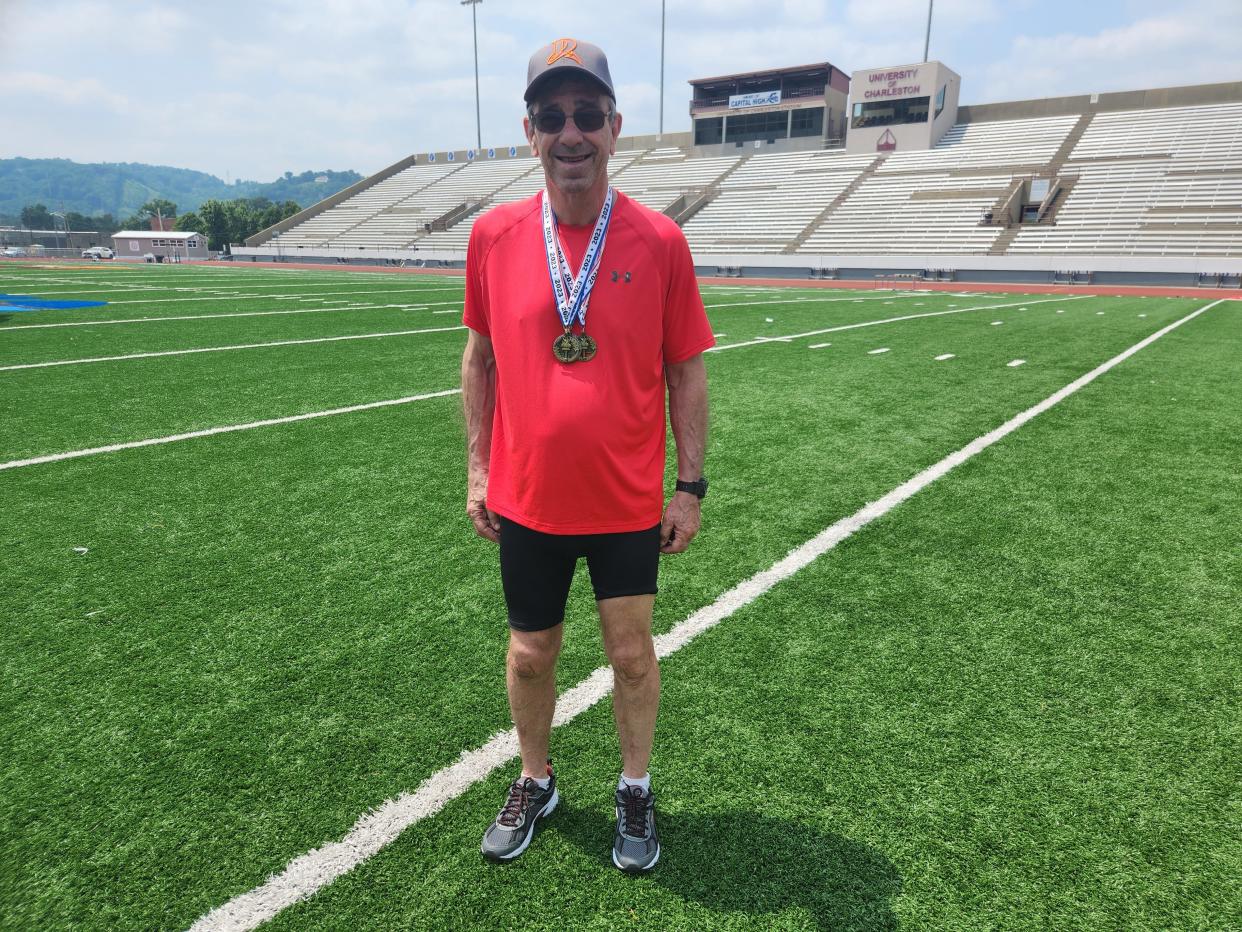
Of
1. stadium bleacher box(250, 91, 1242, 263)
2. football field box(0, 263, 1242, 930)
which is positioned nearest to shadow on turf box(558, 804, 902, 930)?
football field box(0, 263, 1242, 930)

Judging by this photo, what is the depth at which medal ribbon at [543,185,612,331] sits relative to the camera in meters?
1.95

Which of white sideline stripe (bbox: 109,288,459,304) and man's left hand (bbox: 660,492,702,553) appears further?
white sideline stripe (bbox: 109,288,459,304)

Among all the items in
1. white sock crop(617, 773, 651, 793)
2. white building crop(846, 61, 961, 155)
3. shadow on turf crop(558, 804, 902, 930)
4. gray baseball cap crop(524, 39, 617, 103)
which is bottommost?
shadow on turf crop(558, 804, 902, 930)

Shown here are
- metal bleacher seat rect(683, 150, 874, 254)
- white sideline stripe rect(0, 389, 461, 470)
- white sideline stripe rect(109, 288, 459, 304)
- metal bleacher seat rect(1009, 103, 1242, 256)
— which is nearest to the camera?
white sideline stripe rect(0, 389, 461, 470)

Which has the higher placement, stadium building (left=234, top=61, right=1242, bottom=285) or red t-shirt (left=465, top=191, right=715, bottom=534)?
stadium building (left=234, top=61, right=1242, bottom=285)

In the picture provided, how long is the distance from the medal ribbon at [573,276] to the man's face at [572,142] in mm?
94

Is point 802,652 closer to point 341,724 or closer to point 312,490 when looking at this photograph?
point 341,724

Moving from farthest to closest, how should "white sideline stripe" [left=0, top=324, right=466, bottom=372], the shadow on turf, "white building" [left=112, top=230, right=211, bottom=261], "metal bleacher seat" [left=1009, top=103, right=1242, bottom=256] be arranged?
1. "white building" [left=112, top=230, right=211, bottom=261]
2. "metal bleacher seat" [left=1009, top=103, right=1242, bottom=256]
3. "white sideline stripe" [left=0, top=324, right=466, bottom=372]
4. the shadow on turf

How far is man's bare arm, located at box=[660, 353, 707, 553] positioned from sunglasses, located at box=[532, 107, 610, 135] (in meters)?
0.68

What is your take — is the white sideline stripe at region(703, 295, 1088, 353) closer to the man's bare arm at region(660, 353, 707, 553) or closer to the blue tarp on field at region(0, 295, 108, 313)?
the man's bare arm at region(660, 353, 707, 553)

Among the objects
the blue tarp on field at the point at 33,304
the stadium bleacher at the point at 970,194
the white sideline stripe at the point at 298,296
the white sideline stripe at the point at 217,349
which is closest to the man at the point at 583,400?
the white sideline stripe at the point at 217,349

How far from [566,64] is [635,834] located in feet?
7.06

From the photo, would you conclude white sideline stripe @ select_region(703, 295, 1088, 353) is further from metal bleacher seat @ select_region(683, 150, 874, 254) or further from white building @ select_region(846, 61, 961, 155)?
white building @ select_region(846, 61, 961, 155)

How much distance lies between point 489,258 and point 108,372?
8.93 metres
